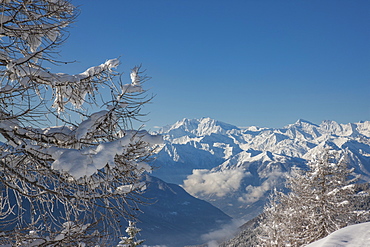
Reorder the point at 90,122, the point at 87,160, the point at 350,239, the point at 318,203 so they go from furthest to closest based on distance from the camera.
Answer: the point at 318,203, the point at 350,239, the point at 90,122, the point at 87,160

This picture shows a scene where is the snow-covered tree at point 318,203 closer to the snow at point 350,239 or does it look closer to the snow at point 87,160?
the snow at point 350,239

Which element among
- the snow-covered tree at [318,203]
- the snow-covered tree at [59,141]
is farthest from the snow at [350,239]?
the snow-covered tree at [318,203]

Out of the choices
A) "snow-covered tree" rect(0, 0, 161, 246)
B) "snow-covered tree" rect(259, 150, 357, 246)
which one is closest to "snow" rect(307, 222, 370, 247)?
"snow-covered tree" rect(0, 0, 161, 246)

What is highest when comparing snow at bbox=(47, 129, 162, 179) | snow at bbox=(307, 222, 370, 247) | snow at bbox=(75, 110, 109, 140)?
snow at bbox=(75, 110, 109, 140)

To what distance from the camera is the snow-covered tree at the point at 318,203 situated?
46.6ft

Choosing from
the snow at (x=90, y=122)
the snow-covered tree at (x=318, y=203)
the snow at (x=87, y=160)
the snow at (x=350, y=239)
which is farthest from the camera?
the snow-covered tree at (x=318, y=203)

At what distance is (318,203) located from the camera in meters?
14.8

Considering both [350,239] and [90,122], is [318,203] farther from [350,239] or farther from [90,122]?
[90,122]

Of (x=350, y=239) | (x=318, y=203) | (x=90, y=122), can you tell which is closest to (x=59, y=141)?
(x=90, y=122)

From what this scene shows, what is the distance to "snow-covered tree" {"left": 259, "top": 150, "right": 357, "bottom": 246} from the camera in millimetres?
14203

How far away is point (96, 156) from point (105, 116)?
74 cm

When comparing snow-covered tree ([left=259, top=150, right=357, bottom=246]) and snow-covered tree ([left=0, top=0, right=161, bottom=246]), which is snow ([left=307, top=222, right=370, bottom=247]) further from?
snow-covered tree ([left=259, top=150, right=357, bottom=246])

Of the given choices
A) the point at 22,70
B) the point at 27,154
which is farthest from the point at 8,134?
the point at 22,70

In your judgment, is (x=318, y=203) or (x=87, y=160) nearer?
(x=87, y=160)
